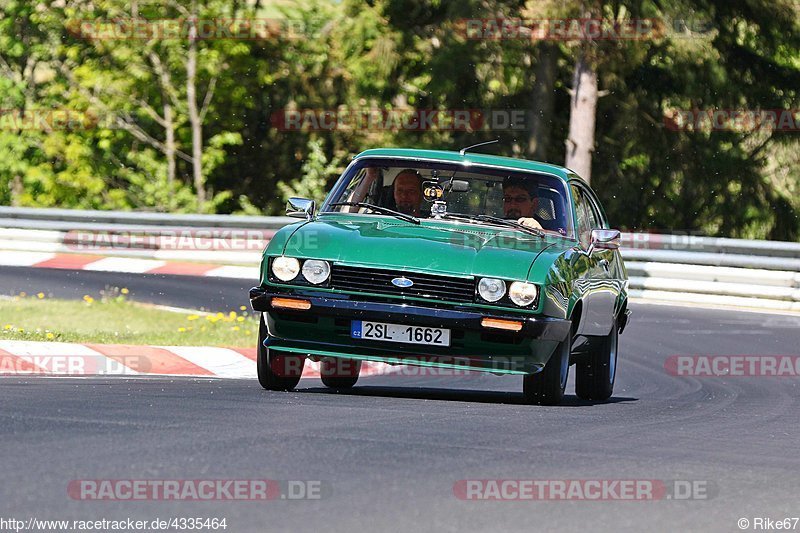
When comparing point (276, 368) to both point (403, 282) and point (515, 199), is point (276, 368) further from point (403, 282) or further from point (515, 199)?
point (515, 199)

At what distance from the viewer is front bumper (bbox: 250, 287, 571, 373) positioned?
28.7 ft

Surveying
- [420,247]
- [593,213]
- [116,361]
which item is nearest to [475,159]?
[420,247]

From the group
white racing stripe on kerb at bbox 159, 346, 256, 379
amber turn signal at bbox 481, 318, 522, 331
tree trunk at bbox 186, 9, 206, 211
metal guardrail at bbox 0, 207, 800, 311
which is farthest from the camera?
tree trunk at bbox 186, 9, 206, 211

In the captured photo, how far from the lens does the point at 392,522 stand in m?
5.18

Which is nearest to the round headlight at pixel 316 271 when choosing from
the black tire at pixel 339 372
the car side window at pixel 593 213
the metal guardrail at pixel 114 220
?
the black tire at pixel 339 372

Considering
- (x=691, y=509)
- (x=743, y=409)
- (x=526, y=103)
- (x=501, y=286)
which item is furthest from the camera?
(x=526, y=103)

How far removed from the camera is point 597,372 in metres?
10.6

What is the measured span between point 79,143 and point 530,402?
2902 cm

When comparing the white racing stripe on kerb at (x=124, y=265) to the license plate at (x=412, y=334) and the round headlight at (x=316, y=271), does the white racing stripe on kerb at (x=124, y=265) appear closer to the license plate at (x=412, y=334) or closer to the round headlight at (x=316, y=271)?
the round headlight at (x=316, y=271)

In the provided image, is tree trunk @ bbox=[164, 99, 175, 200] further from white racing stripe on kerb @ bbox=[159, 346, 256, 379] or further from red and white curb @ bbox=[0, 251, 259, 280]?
white racing stripe on kerb @ bbox=[159, 346, 256, 379]

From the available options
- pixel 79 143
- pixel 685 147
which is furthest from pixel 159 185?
pixel 685 147

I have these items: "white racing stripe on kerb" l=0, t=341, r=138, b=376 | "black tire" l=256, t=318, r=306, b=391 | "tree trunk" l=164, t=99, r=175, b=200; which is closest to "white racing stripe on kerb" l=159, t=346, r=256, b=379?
"white racing stripe on kerb" l=0, t=341, r=138, b=376

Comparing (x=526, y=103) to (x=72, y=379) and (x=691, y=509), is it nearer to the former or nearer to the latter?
(x=72, y=379)

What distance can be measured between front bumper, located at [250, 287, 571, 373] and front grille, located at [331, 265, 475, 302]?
0.23 feet
